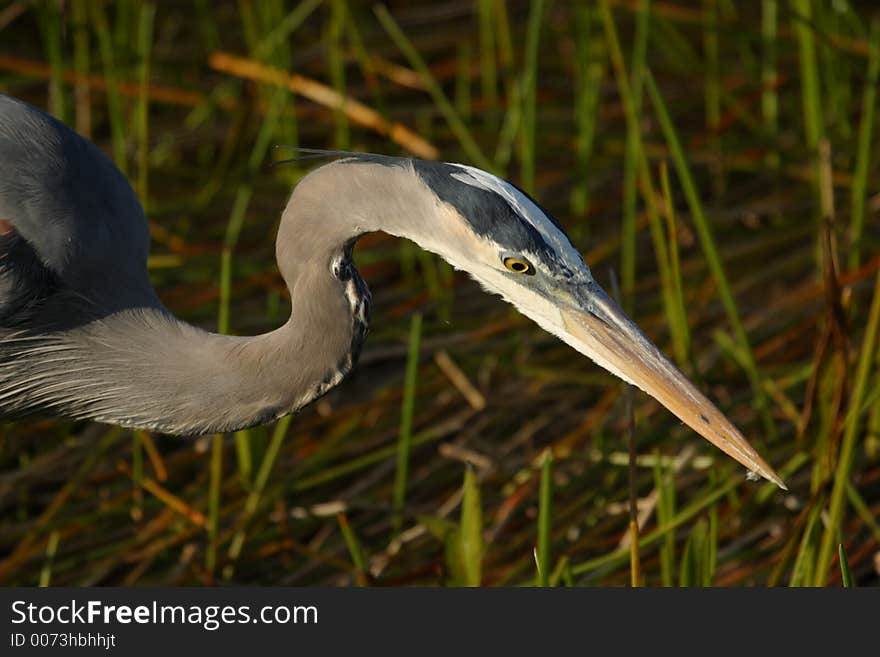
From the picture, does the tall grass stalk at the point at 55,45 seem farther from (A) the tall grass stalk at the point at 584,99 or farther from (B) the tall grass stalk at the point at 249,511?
(A) the tall grass stalk at the point at 584,99

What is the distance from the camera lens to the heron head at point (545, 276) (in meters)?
1.54

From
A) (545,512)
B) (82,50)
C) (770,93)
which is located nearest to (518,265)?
(545,512)

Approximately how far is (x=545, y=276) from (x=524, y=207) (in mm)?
96

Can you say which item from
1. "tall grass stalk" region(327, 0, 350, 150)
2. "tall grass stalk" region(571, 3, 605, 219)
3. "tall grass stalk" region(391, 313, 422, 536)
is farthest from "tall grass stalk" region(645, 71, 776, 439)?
"tall grass stalk" region(327, 0, 350, 150)

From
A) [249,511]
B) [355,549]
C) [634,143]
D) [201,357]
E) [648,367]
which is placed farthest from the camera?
[634,143]

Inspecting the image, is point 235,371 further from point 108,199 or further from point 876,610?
point 876,610

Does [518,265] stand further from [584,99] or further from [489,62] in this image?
[489,62]

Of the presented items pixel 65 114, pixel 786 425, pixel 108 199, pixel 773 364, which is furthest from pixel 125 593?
pixel 773 364

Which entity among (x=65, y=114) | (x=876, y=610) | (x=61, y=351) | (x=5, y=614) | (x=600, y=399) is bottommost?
(x=876, y=610)

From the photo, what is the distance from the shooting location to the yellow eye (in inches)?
61.6

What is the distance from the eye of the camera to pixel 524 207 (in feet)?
5.04

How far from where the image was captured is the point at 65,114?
2.82 m

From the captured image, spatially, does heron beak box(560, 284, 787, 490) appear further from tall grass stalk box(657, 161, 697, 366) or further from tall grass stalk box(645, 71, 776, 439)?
tall grass stalk box(645, 71, 776, 439)

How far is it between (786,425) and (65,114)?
1.72 metres
